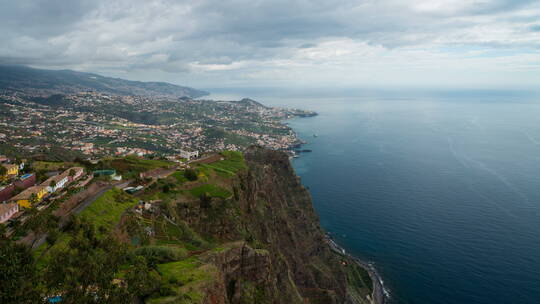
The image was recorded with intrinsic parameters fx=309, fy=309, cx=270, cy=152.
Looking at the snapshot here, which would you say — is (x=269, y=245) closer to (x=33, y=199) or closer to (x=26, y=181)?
(x=33, y=199)

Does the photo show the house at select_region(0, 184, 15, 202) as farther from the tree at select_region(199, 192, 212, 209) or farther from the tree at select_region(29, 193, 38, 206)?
the tree at select_region(199, 192, 212, 209)

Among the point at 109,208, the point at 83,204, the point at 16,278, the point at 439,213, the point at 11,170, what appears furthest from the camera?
the point at 439,213

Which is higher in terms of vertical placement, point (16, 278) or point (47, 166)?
point (16, 278)

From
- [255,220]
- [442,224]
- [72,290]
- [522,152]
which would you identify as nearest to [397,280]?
[442,224]

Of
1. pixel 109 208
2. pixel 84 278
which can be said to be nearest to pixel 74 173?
pixel 109 208

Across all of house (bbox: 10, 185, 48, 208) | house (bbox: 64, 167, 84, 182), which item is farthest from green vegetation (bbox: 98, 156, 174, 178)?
house (bbox: 10, 185, 48, 208)

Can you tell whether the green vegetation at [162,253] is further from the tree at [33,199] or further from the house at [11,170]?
the house at [11,170]

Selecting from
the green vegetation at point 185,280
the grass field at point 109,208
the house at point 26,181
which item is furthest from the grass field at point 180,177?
the green vegetation at point 185,280
